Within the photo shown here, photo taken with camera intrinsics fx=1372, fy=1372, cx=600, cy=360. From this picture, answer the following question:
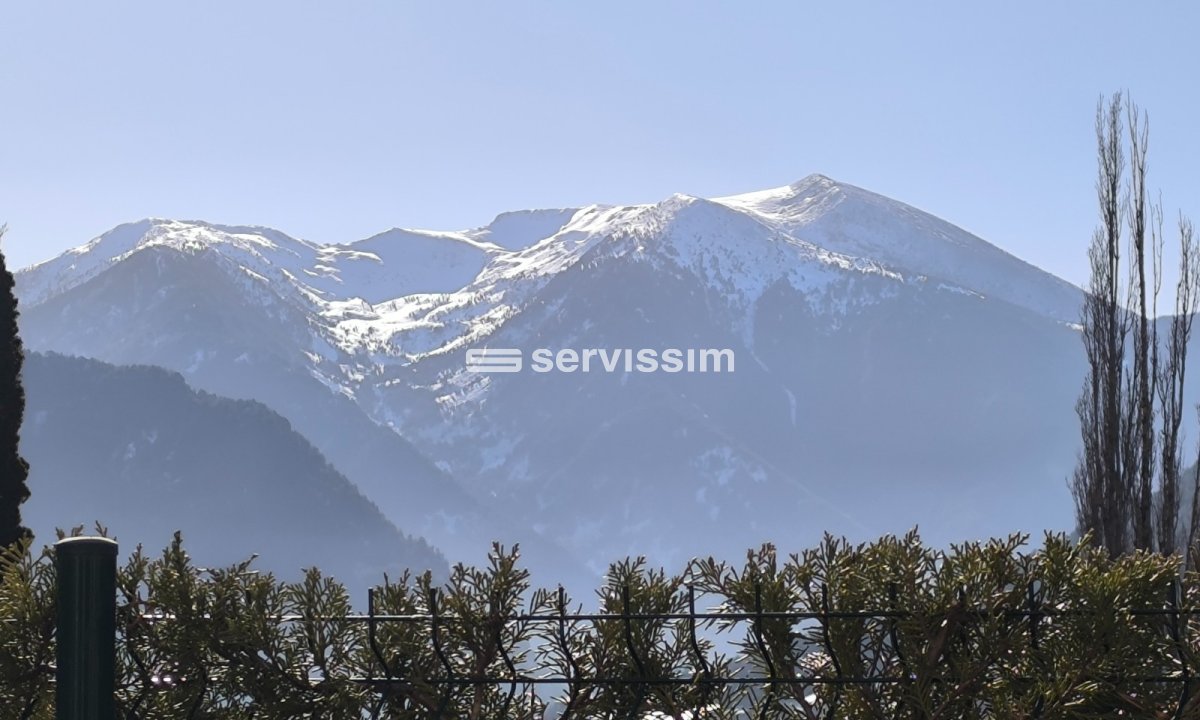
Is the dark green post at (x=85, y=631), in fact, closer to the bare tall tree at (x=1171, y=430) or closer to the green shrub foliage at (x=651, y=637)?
the green shrub foliage at (x=651, y=637)

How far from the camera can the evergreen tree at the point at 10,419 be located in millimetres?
13383

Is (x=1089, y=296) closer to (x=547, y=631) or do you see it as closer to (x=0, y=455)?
(x=0, y=455)

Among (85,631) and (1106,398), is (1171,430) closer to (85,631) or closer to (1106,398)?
(1106,398)

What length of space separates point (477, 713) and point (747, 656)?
2.26 feet

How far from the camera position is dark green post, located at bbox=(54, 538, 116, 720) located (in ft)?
8.16

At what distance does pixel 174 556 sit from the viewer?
3.55 m

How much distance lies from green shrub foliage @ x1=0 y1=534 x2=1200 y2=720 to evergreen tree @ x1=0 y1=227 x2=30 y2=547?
33.4 ft

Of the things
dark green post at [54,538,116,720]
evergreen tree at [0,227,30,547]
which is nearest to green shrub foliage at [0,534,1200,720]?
dark green post at [54,538,116,720]

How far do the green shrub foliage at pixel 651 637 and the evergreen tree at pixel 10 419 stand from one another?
10.2 m

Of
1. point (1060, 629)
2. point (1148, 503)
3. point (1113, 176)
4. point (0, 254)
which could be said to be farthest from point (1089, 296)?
point (1060, 629)

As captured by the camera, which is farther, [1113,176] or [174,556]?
[1113,176]

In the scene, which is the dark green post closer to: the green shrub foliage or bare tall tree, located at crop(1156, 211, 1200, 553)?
the green shrub foliage

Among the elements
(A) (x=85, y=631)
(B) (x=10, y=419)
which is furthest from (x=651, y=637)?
(B) (x=10, y=419)

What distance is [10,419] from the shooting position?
14.3 m
